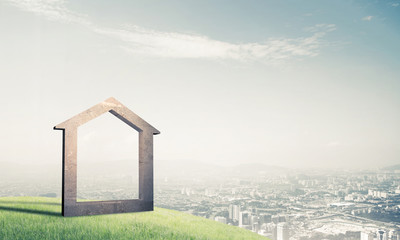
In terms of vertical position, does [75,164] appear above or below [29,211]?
above

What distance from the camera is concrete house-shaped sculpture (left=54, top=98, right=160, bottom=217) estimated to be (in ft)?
35.9

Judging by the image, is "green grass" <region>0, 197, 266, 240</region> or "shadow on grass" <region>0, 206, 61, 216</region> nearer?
"green grass" <region>0, 197, 266, 240</region>

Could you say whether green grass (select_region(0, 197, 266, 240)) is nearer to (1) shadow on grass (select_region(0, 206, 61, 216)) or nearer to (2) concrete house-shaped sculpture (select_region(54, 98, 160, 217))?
(1) shadow on grass (select_region(0, 206, 61, 216))

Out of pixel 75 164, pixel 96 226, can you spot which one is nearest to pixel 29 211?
pixel 75 164

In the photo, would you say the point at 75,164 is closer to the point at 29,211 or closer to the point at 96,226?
the point at 96,226

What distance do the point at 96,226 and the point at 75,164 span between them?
2.16m

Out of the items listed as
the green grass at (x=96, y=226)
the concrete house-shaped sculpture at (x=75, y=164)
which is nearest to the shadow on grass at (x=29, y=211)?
the green grass at (x=96, y=226)

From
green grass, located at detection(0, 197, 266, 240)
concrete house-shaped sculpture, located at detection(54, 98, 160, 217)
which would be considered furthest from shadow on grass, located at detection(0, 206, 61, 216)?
concrete house-shaped sculpture, located at detection(54, 98, 160, 217)

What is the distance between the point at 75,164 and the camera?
11.0 meters

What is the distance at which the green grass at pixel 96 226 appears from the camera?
906 cm

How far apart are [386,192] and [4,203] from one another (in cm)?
2331

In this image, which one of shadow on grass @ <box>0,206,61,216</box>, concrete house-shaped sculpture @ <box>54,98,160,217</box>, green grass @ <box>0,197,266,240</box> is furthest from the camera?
shadow on grass @ <box>0,206,61,216</box>

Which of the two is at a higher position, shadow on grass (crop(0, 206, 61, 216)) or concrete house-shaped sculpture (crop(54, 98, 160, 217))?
concrete house-shaped sculpture (crop(54, 98, 160, 217))

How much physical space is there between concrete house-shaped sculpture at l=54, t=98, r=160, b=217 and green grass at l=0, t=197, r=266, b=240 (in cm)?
36
